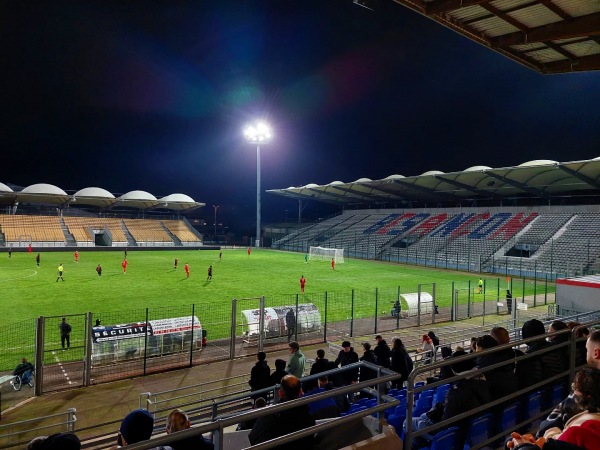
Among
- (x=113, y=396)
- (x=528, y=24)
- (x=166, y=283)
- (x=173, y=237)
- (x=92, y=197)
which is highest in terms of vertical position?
(x=92, y=197)

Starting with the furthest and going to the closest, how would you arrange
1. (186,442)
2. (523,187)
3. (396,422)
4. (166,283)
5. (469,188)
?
(469,188) → (523,187) → (166,283) → (396,422) → (186,442)

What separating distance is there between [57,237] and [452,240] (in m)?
53.4

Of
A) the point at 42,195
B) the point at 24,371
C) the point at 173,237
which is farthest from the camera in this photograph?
the point at 173,237

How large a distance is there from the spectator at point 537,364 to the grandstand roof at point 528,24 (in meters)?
6.99

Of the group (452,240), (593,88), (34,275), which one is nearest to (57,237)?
(34,275)

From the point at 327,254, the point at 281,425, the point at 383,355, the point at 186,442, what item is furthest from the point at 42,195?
the point at 281,425

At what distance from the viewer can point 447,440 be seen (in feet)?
12.7

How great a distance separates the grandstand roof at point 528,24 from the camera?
892cm

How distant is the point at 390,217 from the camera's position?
212ft

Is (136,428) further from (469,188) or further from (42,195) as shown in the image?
(42,195)

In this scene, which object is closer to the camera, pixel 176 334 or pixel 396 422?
pixel 396 422

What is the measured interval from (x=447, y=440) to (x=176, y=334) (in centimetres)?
1053

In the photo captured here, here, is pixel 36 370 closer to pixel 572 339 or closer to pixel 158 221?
pixel 572 339

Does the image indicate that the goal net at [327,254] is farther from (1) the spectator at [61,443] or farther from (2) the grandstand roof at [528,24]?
(1) the spectator at [61,443]
